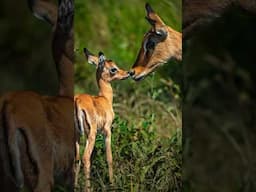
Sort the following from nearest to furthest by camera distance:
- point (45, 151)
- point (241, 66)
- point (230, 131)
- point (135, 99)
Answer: point (45, 151) → point (135, 99) → point (230, 131) → point (241, 66)

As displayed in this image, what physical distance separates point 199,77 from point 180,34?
1.94m

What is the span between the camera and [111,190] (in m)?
3.01

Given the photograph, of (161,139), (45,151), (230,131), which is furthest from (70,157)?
(230,131)

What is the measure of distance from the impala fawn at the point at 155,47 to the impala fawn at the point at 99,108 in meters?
0.05

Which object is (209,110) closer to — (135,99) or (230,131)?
(230,131)

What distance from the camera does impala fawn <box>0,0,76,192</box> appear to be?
2.98 meters

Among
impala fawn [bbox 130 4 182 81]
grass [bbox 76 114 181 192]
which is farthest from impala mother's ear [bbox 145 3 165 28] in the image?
grass [bbox 76 114 181 192]

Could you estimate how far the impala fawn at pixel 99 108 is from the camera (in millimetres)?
3008

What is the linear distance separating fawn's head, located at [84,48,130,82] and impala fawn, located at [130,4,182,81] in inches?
1.4

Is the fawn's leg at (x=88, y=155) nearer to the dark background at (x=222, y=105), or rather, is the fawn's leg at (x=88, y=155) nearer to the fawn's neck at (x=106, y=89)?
the fawn's neck at (x=106, y=89)

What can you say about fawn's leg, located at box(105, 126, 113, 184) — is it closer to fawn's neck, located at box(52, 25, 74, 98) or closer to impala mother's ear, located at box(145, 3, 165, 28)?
fawn's neck, located at box(52, 25, 74, 98)

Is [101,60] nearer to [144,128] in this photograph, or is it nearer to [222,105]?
[144,128]

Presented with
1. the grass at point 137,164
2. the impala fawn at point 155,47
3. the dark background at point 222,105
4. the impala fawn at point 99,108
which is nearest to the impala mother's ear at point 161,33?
the impala fawn at point 155,47

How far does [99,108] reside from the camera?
9.98ft
